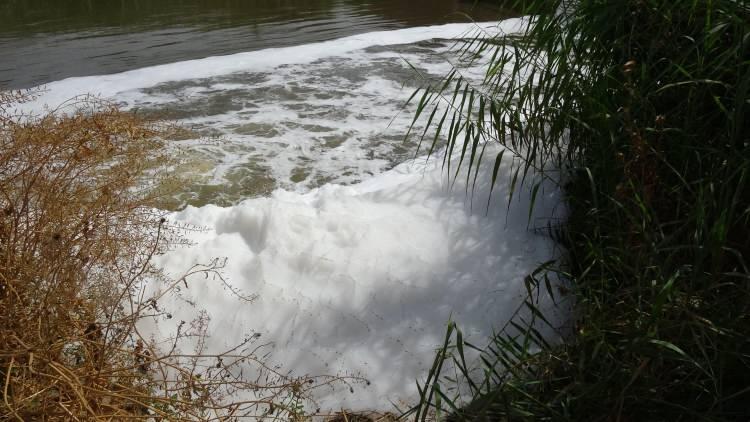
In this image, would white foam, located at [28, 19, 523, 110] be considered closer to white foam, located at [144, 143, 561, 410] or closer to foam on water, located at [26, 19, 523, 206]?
foam on water, located at [26, 19, 523, 206]

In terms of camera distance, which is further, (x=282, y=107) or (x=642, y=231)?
(x=282, y=107)

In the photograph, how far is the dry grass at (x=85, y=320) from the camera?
68.1 inches

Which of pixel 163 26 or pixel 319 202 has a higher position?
pixel 163 26

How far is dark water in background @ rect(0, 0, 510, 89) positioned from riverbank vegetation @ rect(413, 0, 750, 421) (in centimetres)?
390

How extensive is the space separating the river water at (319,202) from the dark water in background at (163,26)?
6 cm

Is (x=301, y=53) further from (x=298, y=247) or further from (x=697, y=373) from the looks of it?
(x=697, y=373)

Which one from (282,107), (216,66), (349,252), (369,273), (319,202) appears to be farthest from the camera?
(216,66)

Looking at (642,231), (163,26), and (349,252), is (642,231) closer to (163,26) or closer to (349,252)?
(349,252)

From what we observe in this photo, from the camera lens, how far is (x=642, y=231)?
195cm

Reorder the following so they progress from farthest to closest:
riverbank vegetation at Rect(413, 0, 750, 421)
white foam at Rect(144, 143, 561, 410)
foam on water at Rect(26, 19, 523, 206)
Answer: foam on water at Rect(26, 19, 523, 206), white foam at Rect(144, 143, 561, 410), riverbank vegetation at Rect(413, 0, 750, 421)

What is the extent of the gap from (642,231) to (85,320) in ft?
5.94

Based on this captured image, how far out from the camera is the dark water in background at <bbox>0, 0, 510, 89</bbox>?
6.99 meters

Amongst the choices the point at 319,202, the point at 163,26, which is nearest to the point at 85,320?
the point at 319,202

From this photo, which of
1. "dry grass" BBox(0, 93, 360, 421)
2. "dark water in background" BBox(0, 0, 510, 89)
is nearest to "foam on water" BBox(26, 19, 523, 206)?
"dark water in background" BBox(0, 0, 510, 89)
